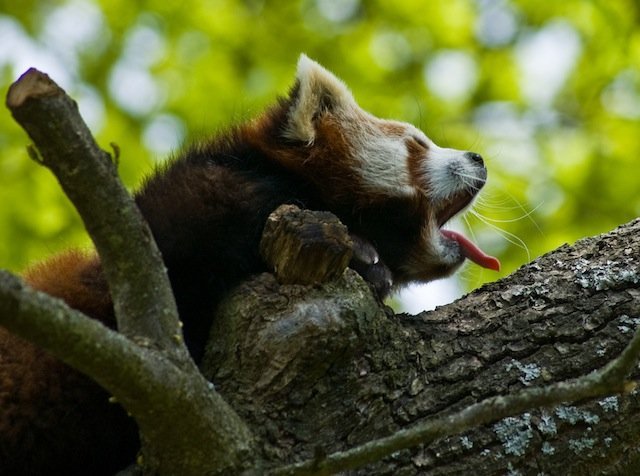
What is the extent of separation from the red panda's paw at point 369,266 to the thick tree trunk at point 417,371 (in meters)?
0.48

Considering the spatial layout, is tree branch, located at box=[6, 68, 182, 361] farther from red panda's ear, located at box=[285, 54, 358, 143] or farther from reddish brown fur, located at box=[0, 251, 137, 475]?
red panda's ear, located at box=[285, 54, 358, 143]

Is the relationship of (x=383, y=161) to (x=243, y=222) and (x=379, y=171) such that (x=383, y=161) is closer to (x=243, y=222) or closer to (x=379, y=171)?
(x=379, y=171)

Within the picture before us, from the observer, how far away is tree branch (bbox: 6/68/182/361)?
2666 mm

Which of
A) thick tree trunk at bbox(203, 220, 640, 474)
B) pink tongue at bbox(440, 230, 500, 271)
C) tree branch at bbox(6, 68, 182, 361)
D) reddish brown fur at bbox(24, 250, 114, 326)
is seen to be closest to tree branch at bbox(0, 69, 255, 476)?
tree branch at bbox(6, 68, 182, 361)

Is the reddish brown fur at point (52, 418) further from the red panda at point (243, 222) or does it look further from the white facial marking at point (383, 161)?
the white facial marking at point (383, 161)

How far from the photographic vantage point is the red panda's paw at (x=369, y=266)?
426 centimetres

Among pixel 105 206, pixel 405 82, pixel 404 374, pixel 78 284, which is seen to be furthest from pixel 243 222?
pixel 405 82

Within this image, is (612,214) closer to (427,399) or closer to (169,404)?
(427,399)

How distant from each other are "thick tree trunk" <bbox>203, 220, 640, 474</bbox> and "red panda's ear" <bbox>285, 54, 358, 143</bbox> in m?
1.38

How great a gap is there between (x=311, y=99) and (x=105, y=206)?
253 cm

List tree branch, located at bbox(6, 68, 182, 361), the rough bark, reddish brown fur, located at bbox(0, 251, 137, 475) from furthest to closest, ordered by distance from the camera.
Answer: reddish brown fur, located at bbox(0, 251, 137, 475), the rough bark, tree branch, located at bbox(6, 68, 182, 361)

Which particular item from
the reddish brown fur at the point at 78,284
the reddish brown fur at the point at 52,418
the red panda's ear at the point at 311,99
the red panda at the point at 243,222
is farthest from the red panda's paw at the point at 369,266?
the reddish brown fur at the point at 52,418

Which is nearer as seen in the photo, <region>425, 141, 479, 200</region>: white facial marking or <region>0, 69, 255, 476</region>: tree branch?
<region>0, 69, 255, 476</region>: tree branch

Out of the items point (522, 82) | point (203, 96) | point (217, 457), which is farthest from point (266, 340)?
point (522, 82)
